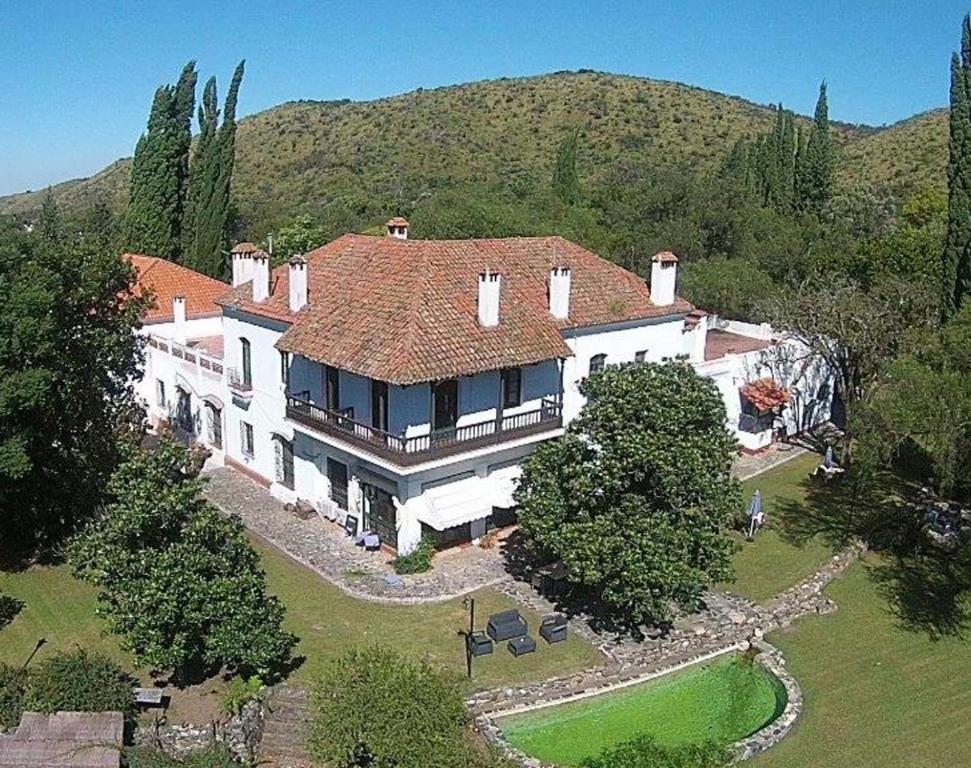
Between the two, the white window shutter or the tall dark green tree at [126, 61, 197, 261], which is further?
the tall dark green tree at [126, 61, 197, 261]

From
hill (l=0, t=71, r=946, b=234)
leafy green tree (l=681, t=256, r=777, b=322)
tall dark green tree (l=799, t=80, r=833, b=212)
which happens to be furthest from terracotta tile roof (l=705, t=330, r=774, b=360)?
hill (l=0, t=71, r=946, b=234)

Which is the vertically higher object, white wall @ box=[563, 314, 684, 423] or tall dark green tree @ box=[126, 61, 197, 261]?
tall dark green tree @ box=[126, 61, 197, 261]

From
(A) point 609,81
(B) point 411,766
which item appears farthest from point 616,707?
(A) point 609,81

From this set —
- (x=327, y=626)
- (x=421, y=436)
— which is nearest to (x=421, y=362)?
(x=421, y=436)

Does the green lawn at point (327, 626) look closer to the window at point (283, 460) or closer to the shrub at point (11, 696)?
the shrub at point (11, 696)

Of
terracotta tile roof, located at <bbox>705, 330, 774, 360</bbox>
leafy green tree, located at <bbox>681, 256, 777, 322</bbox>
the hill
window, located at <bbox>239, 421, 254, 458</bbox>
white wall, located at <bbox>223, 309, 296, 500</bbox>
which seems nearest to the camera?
white wall, located at <bbox>223, 309, 296, 500</bbox>

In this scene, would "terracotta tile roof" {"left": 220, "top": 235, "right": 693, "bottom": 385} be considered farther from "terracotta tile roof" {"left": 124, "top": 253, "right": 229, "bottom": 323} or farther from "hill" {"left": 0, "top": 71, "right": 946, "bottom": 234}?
"hill" {"left": 0, "top": 71, "right": 946, "bottom": 234}

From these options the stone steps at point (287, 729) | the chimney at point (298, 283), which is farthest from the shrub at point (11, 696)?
the chimney at point (298, 283)

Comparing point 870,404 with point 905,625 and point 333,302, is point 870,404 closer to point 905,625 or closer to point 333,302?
point 905,625

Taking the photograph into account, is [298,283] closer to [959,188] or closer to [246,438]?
[246,438]
